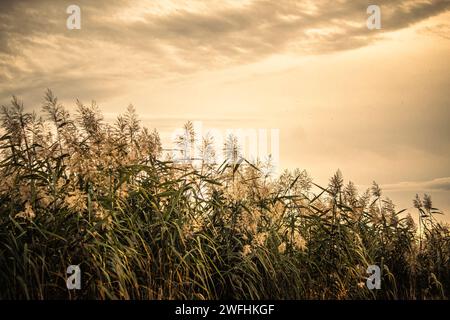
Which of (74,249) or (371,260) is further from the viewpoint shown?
(371,260)

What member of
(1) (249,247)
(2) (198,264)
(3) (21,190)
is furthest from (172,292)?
(3) (21,190)

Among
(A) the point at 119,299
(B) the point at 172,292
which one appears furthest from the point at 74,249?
(B) the point at 172,292

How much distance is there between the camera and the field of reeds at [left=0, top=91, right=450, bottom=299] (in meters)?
4.52

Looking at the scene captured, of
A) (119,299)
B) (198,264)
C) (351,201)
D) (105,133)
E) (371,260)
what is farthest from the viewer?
(351,201)

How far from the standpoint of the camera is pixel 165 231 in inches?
197

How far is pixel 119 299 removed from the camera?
441 cm

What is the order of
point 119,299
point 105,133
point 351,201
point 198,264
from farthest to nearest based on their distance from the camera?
point 351,201 < point 105,133 < point 198,264 < point 119,299

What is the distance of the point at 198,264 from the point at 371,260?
85.2 inches

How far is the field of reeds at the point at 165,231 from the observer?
14.8 feet

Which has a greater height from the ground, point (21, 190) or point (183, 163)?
point (183, 163)

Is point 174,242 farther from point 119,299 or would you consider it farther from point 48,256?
point 48,256

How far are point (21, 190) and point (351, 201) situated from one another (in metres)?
3.79
